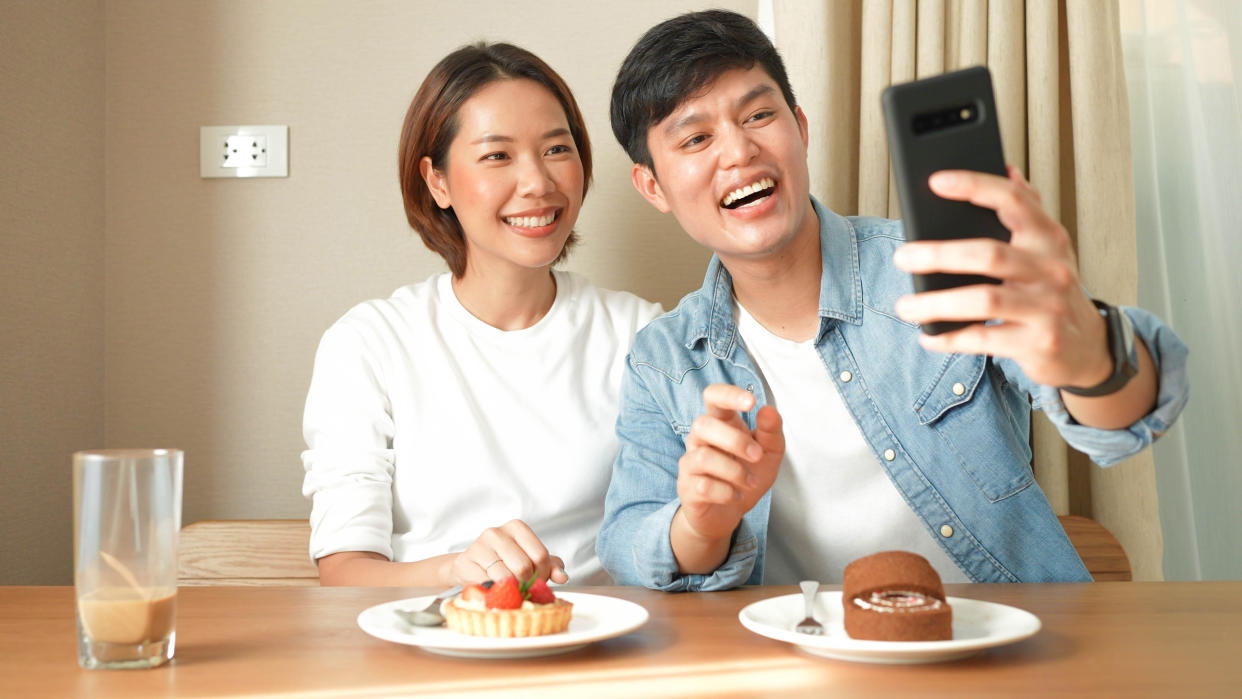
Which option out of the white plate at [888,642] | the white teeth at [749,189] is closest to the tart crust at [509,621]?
the white plate at [888,642]

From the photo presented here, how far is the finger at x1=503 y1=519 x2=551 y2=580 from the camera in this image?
3.73ft

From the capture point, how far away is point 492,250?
1.69m

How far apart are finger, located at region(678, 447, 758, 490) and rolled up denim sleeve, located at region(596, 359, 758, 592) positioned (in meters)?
0.18

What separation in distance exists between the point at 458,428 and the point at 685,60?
0.67 m

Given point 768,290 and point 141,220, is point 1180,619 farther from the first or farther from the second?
point 141,220

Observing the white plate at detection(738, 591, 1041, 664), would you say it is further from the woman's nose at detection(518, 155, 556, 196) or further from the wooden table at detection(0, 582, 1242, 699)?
the woman's nose at detection(518, 155, 556, 196)

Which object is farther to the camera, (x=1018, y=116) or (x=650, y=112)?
(x=1018, y=116)

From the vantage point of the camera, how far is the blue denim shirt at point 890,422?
1.35 m

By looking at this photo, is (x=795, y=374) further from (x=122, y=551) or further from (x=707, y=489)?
(x=122, y=551)

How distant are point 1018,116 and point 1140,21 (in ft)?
1.23

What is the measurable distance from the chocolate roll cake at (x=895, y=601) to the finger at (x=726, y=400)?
0.18 meters

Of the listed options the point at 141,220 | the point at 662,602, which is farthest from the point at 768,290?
the point at 141,220

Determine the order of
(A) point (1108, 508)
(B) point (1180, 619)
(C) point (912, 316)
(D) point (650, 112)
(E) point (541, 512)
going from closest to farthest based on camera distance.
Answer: (C) point (912, 316), (B) point (1180, 619), (D) point (650, 112), (E) point (541, 512), (A) point (1108, 508)

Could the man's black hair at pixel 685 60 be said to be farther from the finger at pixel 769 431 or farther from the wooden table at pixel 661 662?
the wooden table at pixel 661 662
